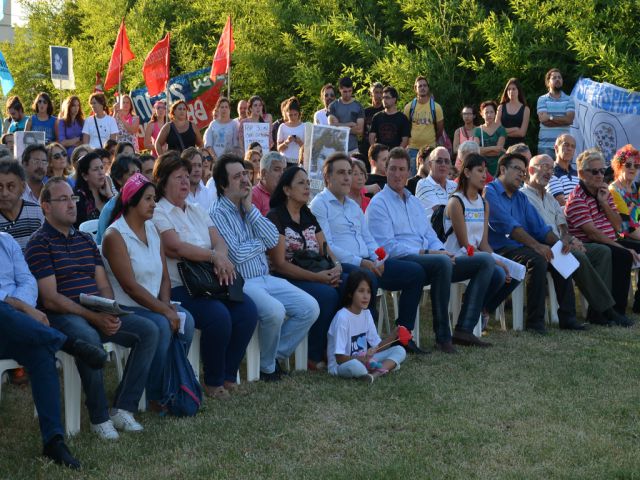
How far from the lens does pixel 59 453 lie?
4.65m

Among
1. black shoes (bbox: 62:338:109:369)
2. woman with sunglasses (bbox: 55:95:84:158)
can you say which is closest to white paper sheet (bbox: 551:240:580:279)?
black shoes (bbox: 62:338:109:369)

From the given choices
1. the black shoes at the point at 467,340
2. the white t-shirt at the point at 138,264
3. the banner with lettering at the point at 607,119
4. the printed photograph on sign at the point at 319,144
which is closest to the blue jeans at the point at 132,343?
the white t-shirt at the point at 138,264

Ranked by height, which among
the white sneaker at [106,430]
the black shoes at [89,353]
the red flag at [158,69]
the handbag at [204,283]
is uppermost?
the red flag at [158,69]

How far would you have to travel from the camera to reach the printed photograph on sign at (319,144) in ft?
32.1

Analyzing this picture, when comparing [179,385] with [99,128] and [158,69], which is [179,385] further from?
[158,69]

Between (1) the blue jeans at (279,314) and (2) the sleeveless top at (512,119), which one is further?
(2) the sleeveless top at (512,119)

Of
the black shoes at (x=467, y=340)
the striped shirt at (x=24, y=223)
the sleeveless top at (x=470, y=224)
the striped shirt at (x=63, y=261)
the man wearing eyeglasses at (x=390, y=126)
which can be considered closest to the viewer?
the striped shirt at (x=63, y=261)

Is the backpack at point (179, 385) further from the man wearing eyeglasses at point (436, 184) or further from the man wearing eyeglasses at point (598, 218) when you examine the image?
the man wearing eyeglasses at point (598, 218)

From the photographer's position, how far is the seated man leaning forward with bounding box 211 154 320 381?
6.48 meters

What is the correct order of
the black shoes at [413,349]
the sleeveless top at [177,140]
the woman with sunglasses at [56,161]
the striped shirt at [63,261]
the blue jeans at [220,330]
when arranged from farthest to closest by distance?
the sleeveless top at [177,140] < the woman with sunglasses at [56,161] < the black shoes at [413,349] < the blue jeans at [220,330] < the striped shirt at [63,261]

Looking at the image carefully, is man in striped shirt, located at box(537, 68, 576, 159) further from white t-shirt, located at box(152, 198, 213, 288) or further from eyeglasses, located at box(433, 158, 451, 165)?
white t-shirt, located at box(152, 198, 213, 288)

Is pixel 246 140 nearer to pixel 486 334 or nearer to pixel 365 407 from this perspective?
pixel 486 334

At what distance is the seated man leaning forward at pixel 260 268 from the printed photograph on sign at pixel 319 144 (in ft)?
9.72

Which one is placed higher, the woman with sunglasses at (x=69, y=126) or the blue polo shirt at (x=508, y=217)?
the woman with sunglasses at (x=69, y=126)
